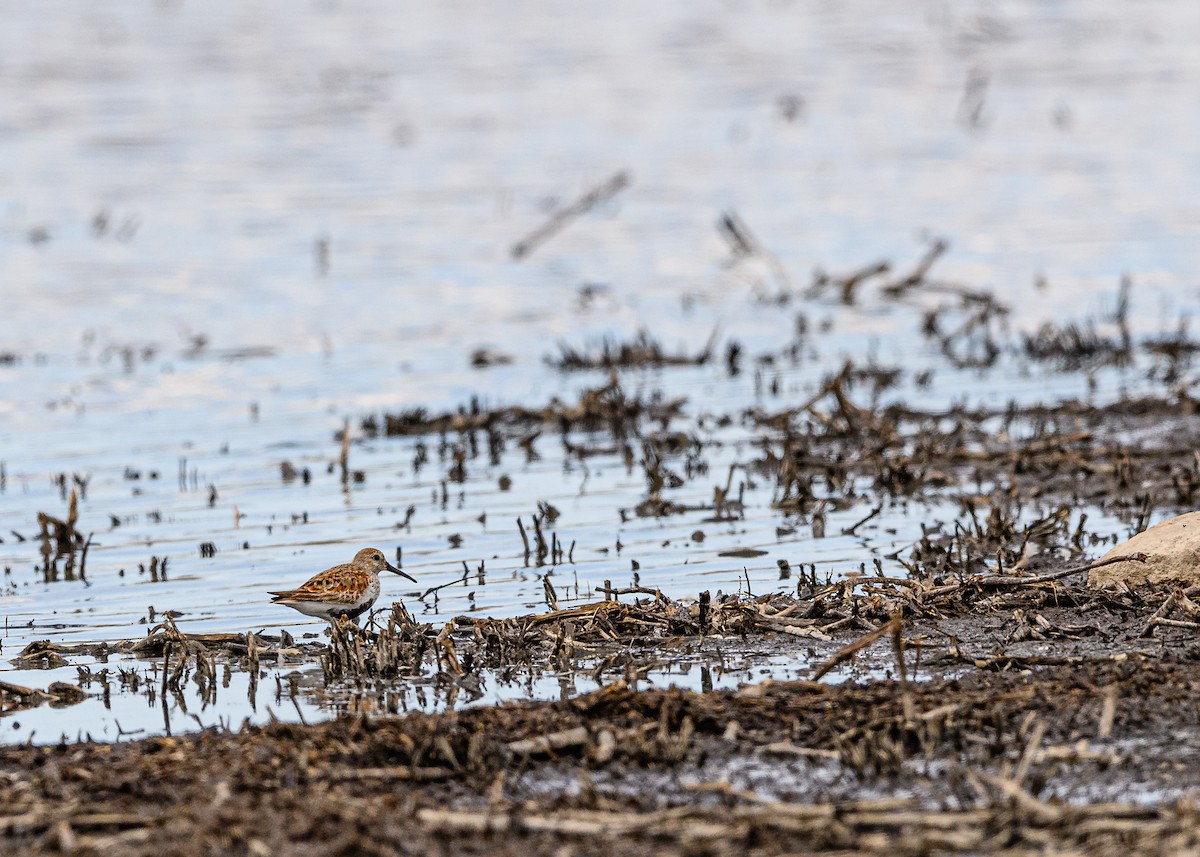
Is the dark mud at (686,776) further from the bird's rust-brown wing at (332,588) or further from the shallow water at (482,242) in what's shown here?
the bird's rust-brown wing at (332,588)

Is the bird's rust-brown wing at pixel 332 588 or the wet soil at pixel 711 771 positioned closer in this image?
the wet soil at pixel 711 771

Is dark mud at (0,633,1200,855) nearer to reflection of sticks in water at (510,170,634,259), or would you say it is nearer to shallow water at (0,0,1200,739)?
shallow water at (0,0,1200,739)

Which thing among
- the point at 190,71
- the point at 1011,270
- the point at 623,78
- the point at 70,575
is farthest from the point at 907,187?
the point at 70,575

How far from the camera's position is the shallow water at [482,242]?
36.8 feet

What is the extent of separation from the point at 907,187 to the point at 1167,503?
2038 centimetres

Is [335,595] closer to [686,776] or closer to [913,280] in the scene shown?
[686,776]

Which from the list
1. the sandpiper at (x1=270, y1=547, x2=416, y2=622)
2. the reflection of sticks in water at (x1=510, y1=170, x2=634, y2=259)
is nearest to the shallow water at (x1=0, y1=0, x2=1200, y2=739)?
the reflection of sticks in water at (x1=510, y1=170, x2=634, y2=259)

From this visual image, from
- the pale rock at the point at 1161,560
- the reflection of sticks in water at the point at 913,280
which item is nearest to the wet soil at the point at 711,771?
the pale rock at the point at 1161,560

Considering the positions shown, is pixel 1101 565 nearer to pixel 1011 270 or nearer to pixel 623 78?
pixel 1011 270

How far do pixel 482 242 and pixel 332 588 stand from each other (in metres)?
19.0

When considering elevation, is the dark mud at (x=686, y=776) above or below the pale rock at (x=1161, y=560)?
below

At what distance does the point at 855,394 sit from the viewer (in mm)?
15945

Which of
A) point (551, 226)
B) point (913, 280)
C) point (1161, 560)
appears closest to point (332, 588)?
point (1161, 560)

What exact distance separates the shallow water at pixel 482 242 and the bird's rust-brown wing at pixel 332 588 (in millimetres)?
551
